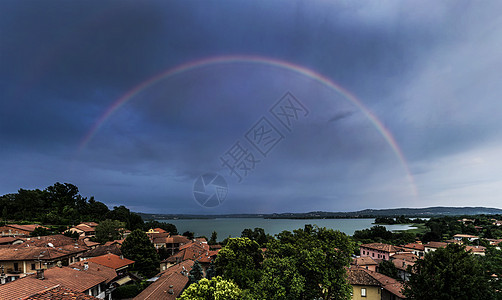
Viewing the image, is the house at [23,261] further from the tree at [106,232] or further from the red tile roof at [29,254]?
the tree at [106,232]

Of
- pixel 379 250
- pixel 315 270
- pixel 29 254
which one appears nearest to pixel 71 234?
pixel 29 254

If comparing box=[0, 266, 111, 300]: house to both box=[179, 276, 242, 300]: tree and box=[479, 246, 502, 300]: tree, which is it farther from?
box=[479, 246, 502, 300]: tree

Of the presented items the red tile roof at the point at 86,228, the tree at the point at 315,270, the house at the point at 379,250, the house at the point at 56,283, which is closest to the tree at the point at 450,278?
the tree at the point at 315,270

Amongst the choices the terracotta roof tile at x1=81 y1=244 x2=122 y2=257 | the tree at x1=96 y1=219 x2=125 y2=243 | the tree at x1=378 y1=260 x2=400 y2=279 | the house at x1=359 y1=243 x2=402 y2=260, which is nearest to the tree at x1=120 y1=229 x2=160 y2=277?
the terracotta roof tile at x1=81 y1=244 x2=122 y2=257

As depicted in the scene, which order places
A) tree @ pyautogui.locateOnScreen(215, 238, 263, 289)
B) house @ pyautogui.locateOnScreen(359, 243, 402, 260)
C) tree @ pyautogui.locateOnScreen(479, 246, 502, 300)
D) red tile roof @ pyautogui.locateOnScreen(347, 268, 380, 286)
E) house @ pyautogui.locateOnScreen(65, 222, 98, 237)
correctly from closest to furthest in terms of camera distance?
1. tree @ pyautogui.locateOnScreen(479, 246, 502, 300)
2. tree @ pyautogui.locateOnScreen(215, 238, 263, 289)
3. red tile roof @ pyautogui.locateOnScreen(347, 268, 380, 286)
4. house @ pyautogui.locateOnScreen(359, 243, 402, 260)
5. house @ pyautogui.locateOnScreen(65, 222, 98, 237)

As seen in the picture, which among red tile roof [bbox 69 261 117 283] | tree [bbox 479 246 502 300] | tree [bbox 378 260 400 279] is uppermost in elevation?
tree [bbox 479 246 502 300]

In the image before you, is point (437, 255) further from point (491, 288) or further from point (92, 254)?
point (92, 254)

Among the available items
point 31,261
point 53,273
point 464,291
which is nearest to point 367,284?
point 464,291
